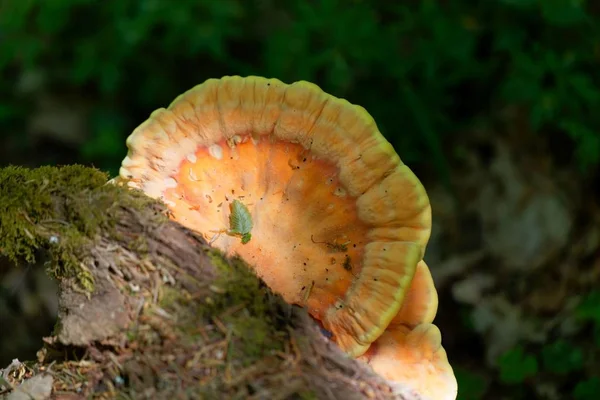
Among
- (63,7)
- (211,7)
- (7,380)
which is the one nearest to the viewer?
(7,380)

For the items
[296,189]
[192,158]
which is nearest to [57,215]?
[192,158]

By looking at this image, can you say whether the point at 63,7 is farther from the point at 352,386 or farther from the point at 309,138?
the point at 352,386

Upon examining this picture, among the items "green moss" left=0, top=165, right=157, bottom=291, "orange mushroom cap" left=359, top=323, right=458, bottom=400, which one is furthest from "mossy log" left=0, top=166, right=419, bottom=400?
"orange mushroom cap" left=359, top=323, right=458, bottom=400

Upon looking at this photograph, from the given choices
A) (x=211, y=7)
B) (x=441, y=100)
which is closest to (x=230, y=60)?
(x=211, y=7)

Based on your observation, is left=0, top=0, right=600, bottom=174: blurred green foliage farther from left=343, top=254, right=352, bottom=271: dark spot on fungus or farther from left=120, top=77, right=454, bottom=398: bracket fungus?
left=343, top=254, right=352, bottom=271: dark spot on fungus

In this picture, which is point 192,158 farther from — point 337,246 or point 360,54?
point 360,54

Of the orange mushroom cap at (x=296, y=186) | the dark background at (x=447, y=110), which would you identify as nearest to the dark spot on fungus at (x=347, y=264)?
the orange mushroom cap at (x=296, y=186)

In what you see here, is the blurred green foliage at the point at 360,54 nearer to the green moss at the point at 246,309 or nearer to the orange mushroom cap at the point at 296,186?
the orange mushroom cap at the point at 296,186
